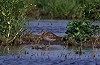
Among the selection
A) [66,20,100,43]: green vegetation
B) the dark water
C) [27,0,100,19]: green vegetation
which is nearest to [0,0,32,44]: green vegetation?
[66,20,100,43]: green vegetation

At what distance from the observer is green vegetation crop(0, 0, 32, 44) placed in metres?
20.1

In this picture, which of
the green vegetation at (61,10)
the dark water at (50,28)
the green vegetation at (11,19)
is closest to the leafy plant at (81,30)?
the green vegetation at (11,19)

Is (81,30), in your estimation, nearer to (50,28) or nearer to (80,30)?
(80,30)

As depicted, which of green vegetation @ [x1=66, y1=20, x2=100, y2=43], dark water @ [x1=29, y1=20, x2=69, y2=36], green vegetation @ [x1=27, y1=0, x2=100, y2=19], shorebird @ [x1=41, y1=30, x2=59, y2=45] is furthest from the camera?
green vegetation @ [x1=27, y1=0, x2=100, y2=19]

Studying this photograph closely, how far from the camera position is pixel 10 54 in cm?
1811

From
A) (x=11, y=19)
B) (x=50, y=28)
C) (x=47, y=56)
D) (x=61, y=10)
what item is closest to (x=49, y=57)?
(x=47, y=56)

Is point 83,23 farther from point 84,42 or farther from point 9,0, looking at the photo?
point 9,0

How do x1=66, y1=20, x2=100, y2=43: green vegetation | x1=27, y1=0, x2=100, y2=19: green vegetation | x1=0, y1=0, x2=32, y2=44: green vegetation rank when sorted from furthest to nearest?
x1=27, y1=0, x2=100, y2=19: green vegetation, x1=66, y1=20, x2=100, y2=43: green vegetation, x1=0, y1=0, x2=32, y2=44: green vegetation

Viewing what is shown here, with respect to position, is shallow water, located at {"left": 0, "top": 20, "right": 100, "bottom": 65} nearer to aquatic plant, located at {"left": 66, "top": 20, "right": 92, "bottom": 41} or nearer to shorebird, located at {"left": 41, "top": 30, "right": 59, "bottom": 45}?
aquatic plant, located at {"left": 66, "top": 20, "right": 92, "bottom": 41}

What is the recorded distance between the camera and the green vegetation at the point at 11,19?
20.1 metres

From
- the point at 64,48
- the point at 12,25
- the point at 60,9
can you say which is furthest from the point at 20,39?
the point at 60,9

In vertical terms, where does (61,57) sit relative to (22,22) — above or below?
below

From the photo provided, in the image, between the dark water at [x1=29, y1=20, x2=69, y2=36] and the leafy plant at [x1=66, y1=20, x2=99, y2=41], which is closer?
the leafy plant at [x1=66, y1=20, x2=99, y2=41]

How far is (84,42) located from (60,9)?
18986 millimetres
